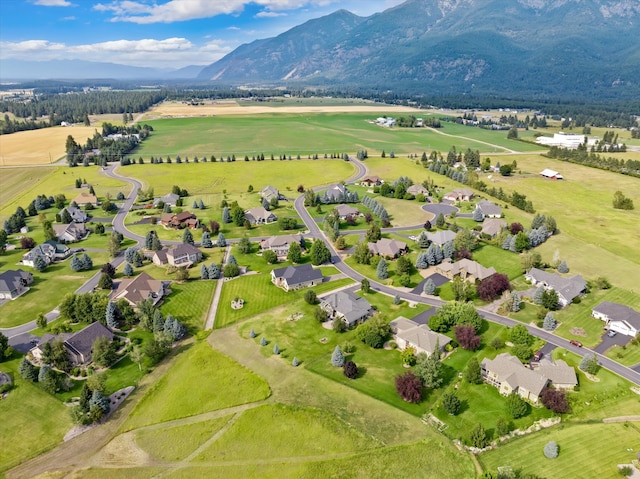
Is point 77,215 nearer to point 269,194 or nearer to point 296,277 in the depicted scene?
point 269,194

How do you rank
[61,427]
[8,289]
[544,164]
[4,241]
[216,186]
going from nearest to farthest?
[61,427], [8,289], [4,241], [216,186], [544,164]

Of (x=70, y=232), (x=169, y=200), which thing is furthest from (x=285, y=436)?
(x=169, y=200)

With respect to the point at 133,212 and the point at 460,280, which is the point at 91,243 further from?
the point at 460,280

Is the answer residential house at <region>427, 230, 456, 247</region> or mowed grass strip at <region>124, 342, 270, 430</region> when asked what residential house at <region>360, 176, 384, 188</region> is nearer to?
residential house at <region>427, 230, 456, 247</region>

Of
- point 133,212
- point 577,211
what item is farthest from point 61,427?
point 577,211

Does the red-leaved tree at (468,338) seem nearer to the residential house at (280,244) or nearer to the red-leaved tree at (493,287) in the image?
the red-leaved tree at (493,287)

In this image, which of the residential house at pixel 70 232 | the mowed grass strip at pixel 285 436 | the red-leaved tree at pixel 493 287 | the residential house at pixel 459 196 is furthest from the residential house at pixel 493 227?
the residential house at pixel 70 232
